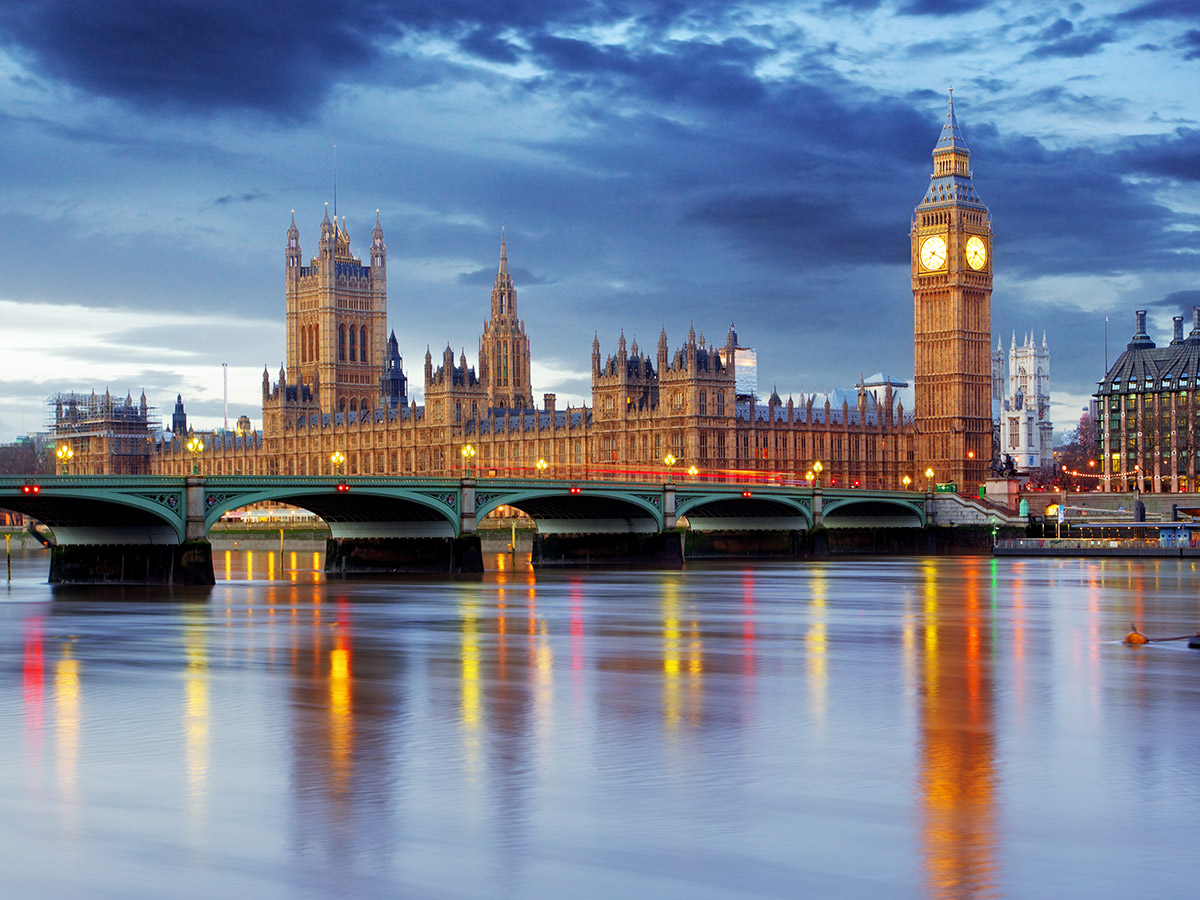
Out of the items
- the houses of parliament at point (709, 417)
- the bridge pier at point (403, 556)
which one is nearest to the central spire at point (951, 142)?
the houses of parliament at point (709, 417)

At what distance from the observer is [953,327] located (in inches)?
5089

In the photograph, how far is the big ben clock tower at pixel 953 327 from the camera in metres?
128

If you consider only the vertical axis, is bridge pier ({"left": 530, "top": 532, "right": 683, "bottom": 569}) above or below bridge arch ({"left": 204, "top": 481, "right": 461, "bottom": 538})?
below

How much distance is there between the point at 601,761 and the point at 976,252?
387ft

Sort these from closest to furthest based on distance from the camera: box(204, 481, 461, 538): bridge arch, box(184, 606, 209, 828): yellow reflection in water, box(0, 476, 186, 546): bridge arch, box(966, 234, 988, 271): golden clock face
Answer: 1. box(184, 606, 209, 828): yellow reflection in water
2. box(0, 476, 186, 546): bridge arch
3. box(204, 481, 461, 538): bridge arch
4. box(966, 234, 988, 271): golden clock face

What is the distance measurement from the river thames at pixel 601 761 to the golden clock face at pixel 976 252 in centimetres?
9375

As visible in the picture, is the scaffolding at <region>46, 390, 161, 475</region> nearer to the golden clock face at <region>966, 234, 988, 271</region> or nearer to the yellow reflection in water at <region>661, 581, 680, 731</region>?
Result: the golden clock face at <region>966, 234, 988, 271</region>

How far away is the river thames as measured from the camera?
14.5 m

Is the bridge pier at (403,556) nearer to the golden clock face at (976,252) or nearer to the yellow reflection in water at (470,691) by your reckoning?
the yellow reflection in water at (470,691)

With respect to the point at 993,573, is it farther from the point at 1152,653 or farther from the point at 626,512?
the point at 1152,653

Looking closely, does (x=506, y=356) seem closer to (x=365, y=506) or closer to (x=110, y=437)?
(x=110, y=437)

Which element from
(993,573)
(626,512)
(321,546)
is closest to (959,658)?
(993,573)

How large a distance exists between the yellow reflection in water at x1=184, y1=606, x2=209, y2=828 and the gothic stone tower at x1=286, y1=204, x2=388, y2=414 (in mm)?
147676

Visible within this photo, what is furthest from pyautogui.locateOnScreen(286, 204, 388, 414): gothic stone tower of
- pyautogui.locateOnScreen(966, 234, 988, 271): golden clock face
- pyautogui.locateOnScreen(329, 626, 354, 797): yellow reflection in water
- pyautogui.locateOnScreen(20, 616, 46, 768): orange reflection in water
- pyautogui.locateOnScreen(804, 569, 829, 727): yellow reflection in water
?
pyautogui.locateOnScreen(329, 626, 354, 797): yellow reflection in water
